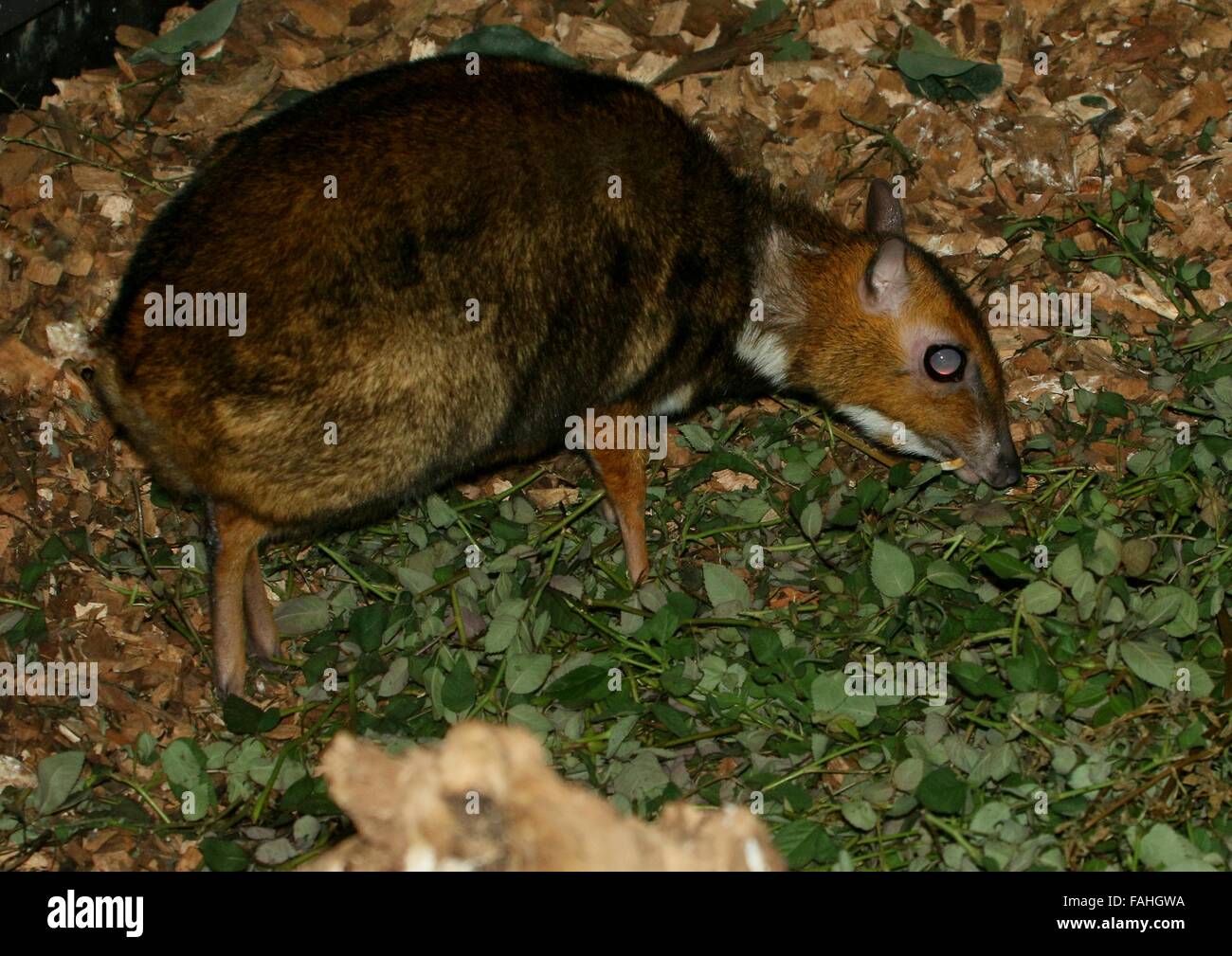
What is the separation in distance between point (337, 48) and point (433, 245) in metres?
2.74

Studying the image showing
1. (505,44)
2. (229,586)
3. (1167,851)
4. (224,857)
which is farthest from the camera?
(505,44)

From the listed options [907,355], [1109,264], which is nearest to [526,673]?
[907,355]

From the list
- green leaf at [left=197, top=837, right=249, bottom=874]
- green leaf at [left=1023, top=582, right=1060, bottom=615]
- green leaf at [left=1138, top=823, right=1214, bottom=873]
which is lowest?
green leaf at [left=1138, top=823, right=1214, bottom=873]

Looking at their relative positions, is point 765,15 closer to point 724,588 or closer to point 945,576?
point 724,588

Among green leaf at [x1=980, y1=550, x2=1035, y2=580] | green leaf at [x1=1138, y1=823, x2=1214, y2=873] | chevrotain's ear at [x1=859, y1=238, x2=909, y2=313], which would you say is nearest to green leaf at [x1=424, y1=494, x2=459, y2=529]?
chevrotain's ear at [x1=859, y1=238, x2=909, y2=313]

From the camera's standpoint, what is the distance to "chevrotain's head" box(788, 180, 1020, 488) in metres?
5.75

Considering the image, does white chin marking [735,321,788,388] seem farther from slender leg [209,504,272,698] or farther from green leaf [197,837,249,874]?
green leaf [197,837,249,874]

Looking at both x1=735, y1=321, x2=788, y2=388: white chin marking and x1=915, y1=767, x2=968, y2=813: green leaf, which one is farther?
x1=735, y1=321, x2=788, y2=388: white chin marking

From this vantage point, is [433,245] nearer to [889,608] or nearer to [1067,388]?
[889,608]

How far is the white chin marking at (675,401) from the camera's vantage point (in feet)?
19.5

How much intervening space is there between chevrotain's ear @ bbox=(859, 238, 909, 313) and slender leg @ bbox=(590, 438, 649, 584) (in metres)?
1.11

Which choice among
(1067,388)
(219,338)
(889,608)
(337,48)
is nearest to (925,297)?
(1067,388)

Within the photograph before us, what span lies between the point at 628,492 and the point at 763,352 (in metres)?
0.85

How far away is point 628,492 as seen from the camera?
568cm
